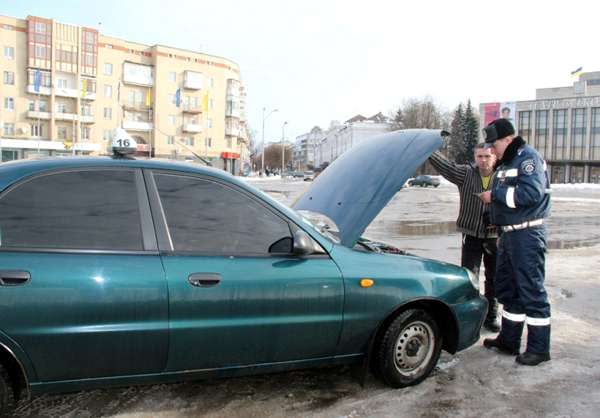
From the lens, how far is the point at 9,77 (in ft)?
197

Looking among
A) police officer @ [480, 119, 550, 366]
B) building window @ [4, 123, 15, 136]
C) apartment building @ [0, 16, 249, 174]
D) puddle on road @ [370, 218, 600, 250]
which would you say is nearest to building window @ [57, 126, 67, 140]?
apartment building @ [0, 16, 249, 174]

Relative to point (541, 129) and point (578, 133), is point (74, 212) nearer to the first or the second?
point (578, 133)

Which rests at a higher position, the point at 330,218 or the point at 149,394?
the point at 330,218

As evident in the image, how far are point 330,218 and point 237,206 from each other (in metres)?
0.99

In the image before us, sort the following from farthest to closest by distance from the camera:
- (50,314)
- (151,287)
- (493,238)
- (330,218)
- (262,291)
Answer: (493,238)
(330,218)
(262,291)
(151,287)
(50,314)

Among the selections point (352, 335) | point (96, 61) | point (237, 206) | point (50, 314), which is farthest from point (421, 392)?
point (96, 61)

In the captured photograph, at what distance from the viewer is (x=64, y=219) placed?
2811 millimetres

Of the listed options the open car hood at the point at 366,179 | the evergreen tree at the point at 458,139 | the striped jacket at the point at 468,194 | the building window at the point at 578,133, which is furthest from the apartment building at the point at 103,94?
the open car hood at the point at 366,179

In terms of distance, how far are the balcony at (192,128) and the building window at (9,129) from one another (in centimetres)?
2103

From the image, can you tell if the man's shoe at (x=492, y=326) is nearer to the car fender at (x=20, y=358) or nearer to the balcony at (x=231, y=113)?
the car fender at (x=20, y=358)

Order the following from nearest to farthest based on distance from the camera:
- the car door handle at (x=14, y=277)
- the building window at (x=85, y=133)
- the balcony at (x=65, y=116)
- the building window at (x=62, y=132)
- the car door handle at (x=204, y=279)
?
the car door handle at (x=14, y=277), the car door handle at (x=204, y=279), the balcony at (x=65, y=116), the building window at (x=62, y=132), the building window at (x=85, y=133)

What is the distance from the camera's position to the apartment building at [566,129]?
76375 mm

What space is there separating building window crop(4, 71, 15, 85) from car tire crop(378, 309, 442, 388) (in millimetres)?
67290

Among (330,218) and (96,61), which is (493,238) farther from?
(96,61)
